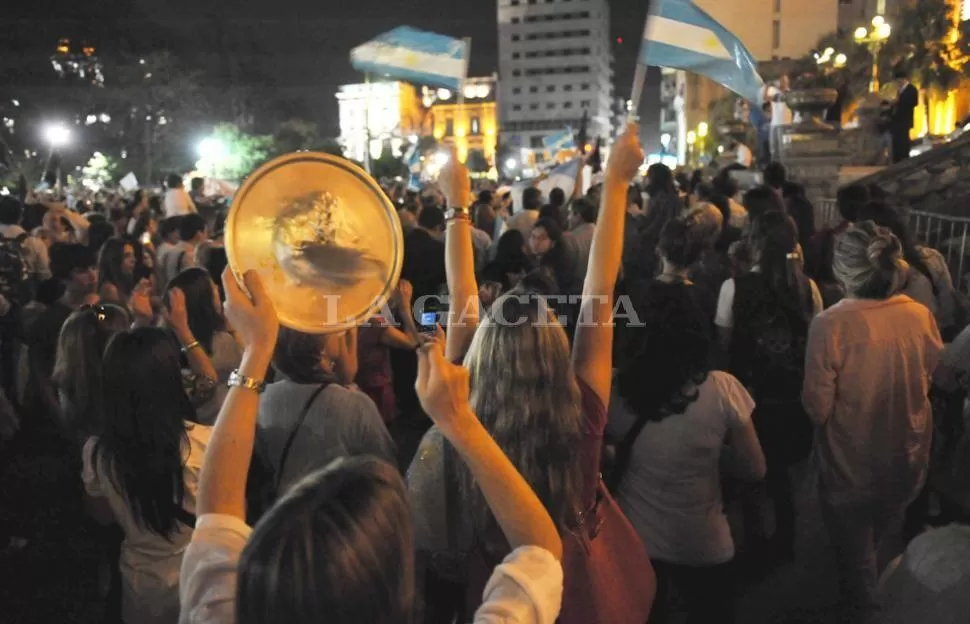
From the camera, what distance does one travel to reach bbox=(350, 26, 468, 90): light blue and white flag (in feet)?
22.7

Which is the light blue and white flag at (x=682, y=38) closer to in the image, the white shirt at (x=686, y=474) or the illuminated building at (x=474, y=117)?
the white shirt at (x=686, y=474)

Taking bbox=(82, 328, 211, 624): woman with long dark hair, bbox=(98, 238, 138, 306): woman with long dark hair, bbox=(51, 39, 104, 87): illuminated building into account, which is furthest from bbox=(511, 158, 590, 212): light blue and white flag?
bbox=(51, 39, 104, 87): illuminated building

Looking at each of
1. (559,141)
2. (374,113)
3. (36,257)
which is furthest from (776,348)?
(374,113)

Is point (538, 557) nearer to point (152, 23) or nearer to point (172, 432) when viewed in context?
point (172, 432)

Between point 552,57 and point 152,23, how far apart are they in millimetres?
84945

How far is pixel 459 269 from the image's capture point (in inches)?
133

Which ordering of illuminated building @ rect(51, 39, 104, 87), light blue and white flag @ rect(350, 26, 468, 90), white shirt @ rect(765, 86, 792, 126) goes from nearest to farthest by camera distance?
light blue and white flag @ rect(350, 26, 468, 90) < white shirt @ rect(765, 86, 792, 126) < illuminated building @ rect(51, 39, 104, 87)

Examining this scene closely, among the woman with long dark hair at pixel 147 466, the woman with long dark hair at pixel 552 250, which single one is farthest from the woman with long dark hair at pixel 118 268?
the woman with long dark hair at pixel 147 466

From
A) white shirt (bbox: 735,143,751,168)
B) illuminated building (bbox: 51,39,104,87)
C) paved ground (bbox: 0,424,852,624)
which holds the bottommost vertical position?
paved ground (bbox: 0,424,852,624)

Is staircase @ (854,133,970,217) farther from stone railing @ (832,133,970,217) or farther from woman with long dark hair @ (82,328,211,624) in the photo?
woman with long dark hair @ (82,328,211,624)

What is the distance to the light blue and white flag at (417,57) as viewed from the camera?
22.7ft

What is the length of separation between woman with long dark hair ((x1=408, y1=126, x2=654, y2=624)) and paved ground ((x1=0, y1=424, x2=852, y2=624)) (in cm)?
193

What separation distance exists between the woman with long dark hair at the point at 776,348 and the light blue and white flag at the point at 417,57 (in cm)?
326

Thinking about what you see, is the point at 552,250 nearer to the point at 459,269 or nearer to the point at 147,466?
the point at 459,269
